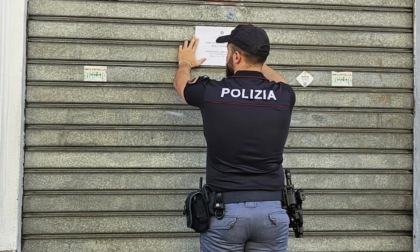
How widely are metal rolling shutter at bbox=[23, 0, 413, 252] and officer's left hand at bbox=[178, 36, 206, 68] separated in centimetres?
9

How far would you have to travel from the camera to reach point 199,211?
10.7ft

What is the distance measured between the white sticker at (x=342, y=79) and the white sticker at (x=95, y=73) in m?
1.89

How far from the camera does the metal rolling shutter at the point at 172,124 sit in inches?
166

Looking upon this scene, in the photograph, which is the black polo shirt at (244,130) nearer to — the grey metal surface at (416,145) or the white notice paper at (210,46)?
the white notice paper at (210,46)

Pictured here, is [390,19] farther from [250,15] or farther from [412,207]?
[412,207]

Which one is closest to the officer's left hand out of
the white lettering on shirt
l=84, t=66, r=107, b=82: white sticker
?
l=84, t=66, r=107, b=82: white sticker

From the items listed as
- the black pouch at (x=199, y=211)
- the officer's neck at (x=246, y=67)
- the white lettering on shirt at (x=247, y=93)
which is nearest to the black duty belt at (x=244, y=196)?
the black pouch at (x=199, y=211)

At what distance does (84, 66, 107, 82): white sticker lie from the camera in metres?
4.26

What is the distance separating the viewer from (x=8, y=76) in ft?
13.5

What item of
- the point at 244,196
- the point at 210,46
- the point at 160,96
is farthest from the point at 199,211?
the point at 210,46

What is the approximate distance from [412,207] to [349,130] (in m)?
0.86

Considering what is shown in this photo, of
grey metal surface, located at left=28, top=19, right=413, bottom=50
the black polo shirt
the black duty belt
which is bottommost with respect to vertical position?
the black duty belt

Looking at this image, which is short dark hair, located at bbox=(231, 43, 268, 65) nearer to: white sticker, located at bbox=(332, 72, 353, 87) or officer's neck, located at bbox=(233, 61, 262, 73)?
officer's neck, located at bbox=(233, 61, 262, 73)

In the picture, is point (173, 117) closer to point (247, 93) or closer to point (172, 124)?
point (172, 124)
